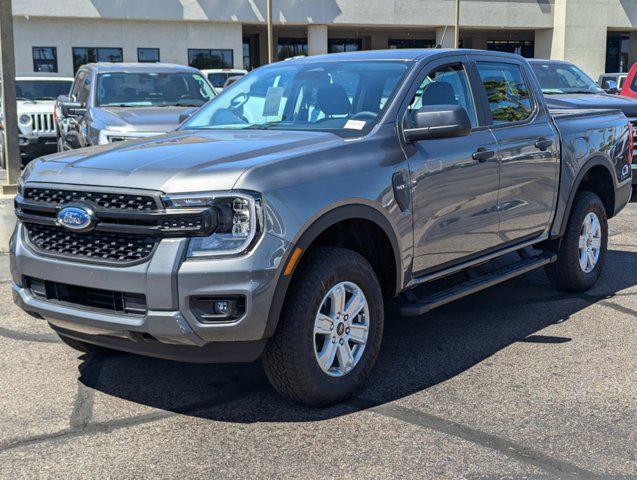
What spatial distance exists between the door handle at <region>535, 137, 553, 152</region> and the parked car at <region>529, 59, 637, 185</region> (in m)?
5.56

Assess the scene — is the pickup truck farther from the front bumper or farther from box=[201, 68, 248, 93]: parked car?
box=[201, 68, 248, 93]: parked car

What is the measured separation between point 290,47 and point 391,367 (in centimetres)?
4574

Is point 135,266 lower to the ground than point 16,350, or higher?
higher

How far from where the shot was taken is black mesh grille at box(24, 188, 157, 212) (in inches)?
151

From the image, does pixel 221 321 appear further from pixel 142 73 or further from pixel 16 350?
pixel 142 73

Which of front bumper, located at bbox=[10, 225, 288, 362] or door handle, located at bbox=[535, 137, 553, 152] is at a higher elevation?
door handle, located at bbox=[535, 137, 553, 152]

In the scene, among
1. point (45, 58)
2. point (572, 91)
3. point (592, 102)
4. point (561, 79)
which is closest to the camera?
point (592, 102)

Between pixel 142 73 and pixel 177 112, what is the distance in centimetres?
150

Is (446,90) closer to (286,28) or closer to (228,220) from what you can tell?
(228,220)

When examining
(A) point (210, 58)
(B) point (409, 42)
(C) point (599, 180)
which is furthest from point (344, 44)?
(C) point (599, 180)

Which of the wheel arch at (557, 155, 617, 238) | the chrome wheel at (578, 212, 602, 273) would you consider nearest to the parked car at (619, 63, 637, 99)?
the wheel arch at (557, 155, 617, 238)

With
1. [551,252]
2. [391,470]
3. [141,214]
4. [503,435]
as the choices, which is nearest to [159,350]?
[141,214]

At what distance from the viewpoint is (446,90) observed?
5.33 metres

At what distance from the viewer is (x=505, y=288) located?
6.95m
